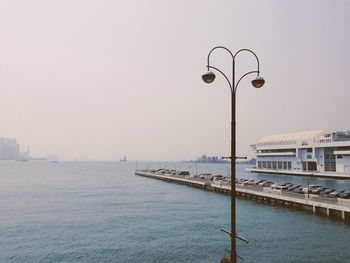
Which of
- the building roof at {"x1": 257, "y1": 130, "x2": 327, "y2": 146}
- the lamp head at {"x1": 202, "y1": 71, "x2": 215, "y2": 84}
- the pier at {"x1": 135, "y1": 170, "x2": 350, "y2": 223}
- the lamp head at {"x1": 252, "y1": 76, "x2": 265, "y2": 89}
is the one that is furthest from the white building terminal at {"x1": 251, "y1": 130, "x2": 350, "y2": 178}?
the lamp head at {"x1": 202, "y1": 71, "x2": 215, "y2": 84}

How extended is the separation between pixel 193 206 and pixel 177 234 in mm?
25258

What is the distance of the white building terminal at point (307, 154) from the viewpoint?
132500 millimetres

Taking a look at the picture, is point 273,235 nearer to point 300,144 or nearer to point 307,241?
point 307,241

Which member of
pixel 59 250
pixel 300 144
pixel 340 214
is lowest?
pixel 59 250

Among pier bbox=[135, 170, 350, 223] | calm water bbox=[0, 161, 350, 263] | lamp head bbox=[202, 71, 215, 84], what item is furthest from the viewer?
pier bbox=[135, 170, 350, 223]

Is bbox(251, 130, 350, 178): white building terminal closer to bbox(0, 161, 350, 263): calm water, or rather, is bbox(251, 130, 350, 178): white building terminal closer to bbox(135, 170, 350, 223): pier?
bbox(135, 170, 350, 223): pier

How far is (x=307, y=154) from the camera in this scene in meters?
153

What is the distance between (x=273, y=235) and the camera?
42500 millimetres

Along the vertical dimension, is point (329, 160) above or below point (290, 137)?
below

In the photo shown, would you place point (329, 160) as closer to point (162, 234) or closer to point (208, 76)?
point (162, 234)

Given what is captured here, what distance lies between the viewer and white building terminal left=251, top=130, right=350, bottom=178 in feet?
435

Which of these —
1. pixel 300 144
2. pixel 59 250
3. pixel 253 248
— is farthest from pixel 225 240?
pixel 300 144

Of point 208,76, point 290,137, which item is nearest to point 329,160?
point 290,137

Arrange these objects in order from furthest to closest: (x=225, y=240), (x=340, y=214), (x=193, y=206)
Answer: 1. (x=193, y=206)
2. (x=340, y=214)
3. (x=225, y=240)
